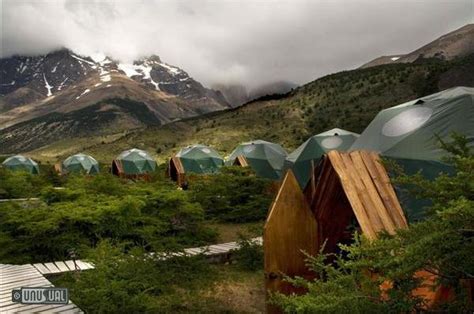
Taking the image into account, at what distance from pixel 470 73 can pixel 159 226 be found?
48.3 meters

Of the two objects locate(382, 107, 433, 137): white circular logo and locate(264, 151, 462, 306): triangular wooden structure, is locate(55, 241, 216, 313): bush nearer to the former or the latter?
locate(264, 151, 462, 306): triangular wooden structure

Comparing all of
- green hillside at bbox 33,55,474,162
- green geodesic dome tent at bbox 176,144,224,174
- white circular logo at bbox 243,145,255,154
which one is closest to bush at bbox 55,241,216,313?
white circular logo at bbox 243,145,255,154

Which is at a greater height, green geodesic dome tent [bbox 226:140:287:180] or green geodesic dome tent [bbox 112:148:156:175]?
green geodesic dome tent [bbox 112:148:156:175]

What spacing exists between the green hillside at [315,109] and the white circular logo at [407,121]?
35.1m

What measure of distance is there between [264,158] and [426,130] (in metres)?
16.2

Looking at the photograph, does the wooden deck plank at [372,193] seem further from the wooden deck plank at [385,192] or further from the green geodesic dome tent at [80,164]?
the green geodesic dome tent at [80,164]

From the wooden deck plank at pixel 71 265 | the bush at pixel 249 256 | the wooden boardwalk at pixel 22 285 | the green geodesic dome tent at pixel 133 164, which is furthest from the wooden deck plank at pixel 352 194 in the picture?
the green geodesic dome tent at pixel 133 164

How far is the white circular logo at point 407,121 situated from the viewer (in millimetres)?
7762

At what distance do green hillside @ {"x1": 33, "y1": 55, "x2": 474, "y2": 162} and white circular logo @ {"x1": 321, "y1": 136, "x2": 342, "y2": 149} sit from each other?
2645 cm

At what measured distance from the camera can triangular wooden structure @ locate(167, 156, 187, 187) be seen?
2753cm

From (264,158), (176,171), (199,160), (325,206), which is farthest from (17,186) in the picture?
(325,206)

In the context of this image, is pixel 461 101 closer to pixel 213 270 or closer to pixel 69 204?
pixel 213 270

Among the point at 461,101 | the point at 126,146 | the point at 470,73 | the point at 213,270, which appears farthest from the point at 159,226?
the point at 126,146

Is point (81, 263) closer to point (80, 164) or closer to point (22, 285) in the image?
point (22, 285)
